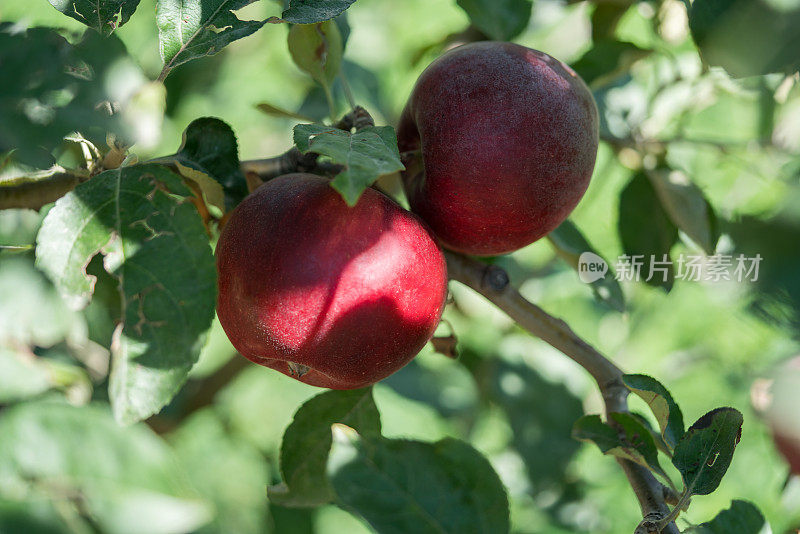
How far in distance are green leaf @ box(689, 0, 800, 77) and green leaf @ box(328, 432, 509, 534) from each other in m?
0.44

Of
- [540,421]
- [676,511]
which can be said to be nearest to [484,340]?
[540,421]

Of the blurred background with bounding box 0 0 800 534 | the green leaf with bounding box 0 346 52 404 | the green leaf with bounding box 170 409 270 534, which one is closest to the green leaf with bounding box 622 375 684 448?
the blurred background with bounding box 0 0 800 534

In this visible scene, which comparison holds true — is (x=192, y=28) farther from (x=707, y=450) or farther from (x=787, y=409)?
(x=787, y=409)

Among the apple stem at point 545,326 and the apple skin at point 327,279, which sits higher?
the apple skin at point 327,279

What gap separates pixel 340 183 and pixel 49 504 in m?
0.29

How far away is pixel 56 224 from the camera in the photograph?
0.59m

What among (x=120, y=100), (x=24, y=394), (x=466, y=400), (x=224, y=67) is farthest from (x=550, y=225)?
(x=224, y=67)

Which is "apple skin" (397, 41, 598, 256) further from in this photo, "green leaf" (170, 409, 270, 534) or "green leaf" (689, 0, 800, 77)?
"green leaf" (170, 409, 270, 534)

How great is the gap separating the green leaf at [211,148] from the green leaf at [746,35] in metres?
0.49

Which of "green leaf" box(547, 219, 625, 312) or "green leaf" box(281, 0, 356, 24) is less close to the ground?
"green leaf" box(281, 0, 356, 24)

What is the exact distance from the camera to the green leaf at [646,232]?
995 mm

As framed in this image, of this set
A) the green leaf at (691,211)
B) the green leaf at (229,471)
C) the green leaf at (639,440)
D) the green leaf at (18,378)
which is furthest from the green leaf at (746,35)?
the green leaf at (229,471)

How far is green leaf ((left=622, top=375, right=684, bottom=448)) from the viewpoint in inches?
25.4

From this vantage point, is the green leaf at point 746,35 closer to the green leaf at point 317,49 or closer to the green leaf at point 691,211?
the green leaf at point 691,211
